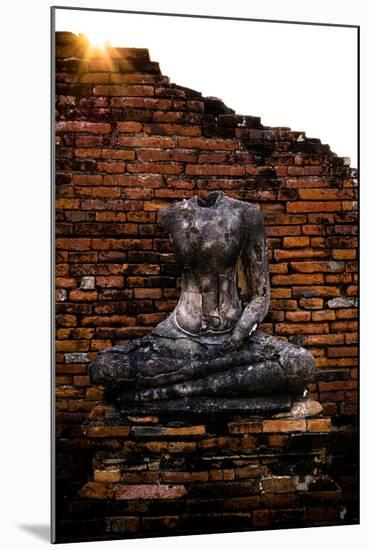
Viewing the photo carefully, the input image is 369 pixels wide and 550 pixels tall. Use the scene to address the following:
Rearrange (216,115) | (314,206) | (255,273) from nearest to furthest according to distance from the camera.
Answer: (255,273) → (216,115) → (314,206)

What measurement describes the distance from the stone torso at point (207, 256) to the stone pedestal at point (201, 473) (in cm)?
55

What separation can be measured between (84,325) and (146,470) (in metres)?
0.94

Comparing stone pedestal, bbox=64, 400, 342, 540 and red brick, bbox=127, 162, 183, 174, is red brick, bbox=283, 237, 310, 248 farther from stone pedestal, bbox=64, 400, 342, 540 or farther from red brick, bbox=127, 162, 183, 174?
stone pedestal, bbox=64, 400, 342, 540

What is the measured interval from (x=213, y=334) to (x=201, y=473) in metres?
0.77

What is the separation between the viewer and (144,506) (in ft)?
23.4

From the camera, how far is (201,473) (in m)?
7.20

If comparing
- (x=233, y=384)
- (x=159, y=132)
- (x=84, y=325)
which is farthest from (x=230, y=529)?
(x=159, y=132)

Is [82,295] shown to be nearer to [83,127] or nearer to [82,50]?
[83,127]

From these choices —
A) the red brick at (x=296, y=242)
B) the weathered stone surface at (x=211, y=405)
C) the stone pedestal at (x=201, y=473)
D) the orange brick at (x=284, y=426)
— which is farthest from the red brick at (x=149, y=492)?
A: the red brick at (x=296, y=242)

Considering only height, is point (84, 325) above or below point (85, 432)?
above

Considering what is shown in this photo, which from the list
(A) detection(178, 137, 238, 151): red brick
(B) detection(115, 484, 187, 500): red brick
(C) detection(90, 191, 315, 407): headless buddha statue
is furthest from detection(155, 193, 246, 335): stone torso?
(B) detection(115, 484, 187, 500): red brick

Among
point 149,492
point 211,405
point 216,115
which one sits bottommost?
point 149,492

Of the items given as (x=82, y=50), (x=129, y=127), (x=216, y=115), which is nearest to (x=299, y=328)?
(x=216, y=115)

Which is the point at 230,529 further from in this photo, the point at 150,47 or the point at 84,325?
the point at 150,47
